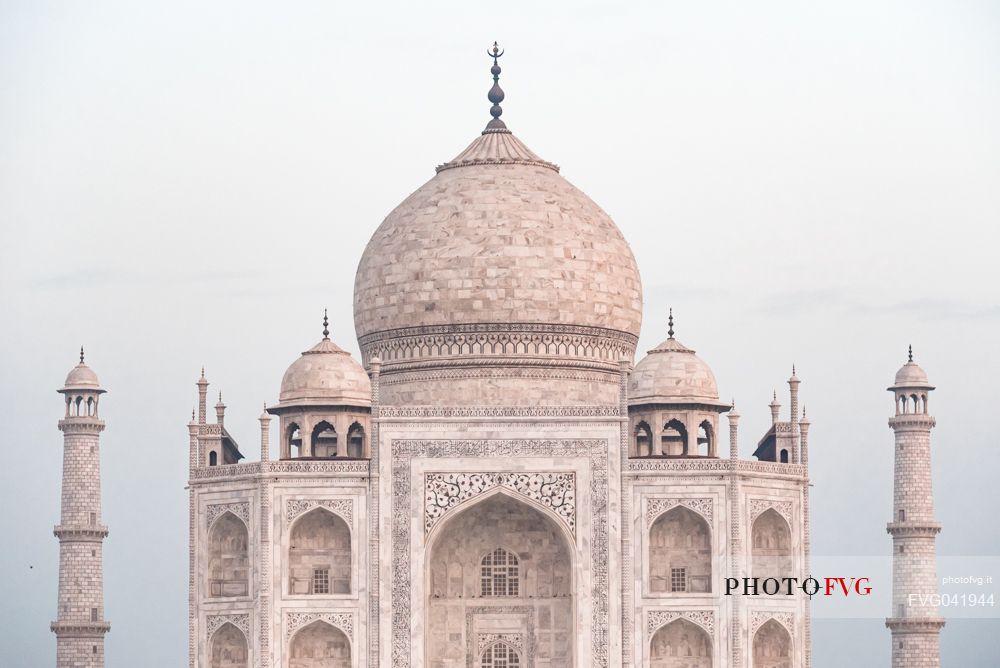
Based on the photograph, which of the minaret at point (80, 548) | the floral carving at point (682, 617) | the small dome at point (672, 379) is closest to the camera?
the floral carving at point (682, 617)

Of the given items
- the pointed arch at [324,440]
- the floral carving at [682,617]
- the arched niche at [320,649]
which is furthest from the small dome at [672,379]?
the arched niche at [320,649]

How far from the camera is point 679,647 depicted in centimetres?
3859

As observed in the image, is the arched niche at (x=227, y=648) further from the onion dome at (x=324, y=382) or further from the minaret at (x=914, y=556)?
the minaret at (x=914, y=556)

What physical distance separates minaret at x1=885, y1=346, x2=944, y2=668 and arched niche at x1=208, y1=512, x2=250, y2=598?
1291 cm

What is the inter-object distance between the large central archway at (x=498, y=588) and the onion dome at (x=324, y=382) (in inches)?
111

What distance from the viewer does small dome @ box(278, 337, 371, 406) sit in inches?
1590

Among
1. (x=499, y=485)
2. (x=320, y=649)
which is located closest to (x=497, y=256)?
(x=499, y=485)

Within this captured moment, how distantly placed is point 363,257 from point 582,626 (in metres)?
8.10

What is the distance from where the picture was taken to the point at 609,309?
41.7 m

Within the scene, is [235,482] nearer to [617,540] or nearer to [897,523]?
[617,540]

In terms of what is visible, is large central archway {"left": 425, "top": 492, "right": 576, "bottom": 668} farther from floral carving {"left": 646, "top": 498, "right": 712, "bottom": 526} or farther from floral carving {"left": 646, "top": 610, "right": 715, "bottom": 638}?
floral carving {"left": 646, "top": 498, "right": 712, "bottom": 526}

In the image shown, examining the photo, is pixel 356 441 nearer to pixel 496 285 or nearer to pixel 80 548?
pixel 496 285

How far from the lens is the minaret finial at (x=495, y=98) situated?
43.2m

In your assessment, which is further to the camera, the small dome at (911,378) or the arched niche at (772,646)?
the small dome at (911,378)
